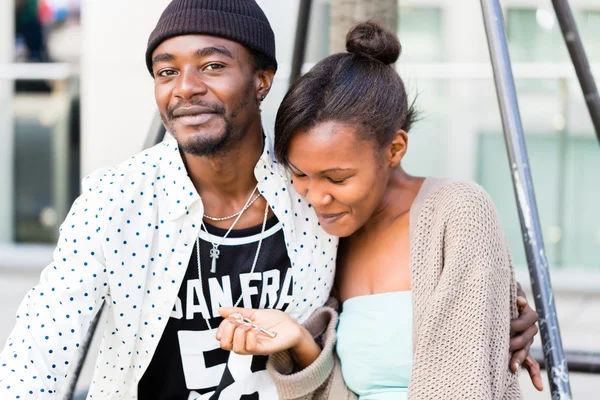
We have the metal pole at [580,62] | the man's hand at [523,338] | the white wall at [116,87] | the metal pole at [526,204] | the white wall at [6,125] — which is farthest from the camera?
the white wall at [6,125]

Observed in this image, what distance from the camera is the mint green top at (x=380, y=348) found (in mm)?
1894

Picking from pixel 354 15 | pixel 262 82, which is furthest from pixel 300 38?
pixel 262 82

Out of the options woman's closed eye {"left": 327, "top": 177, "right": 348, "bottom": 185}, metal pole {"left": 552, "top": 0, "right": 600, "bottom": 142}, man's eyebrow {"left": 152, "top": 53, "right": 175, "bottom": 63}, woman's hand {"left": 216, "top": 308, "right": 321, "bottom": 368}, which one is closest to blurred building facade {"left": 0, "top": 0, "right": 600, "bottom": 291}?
metal pole {"left": 552, "top": 0, "right": 600, "bottom": 142}

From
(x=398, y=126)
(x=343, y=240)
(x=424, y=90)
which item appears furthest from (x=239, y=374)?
(x=424, y=90)

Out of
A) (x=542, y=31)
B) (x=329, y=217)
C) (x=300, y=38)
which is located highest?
(x=542, y=31)

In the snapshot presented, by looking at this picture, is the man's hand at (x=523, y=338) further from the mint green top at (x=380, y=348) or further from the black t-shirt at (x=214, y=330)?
the black t-shirt at (x=214, y=330)

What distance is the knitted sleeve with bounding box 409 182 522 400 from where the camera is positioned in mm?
1717

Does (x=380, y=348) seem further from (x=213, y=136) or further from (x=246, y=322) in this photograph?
(x=213, y=136)

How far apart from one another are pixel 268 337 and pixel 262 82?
65 cm

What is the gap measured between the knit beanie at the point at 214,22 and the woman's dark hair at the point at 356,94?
0.17 m

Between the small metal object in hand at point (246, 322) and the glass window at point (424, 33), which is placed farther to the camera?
the glass window at point (424, 33)

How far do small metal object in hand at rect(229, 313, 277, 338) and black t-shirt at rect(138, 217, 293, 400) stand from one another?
0.17 meters

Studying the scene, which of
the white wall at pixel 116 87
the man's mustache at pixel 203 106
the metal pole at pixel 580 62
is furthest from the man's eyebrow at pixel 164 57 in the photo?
the white wall at pixel 116 87

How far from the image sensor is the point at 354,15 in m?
2.47
